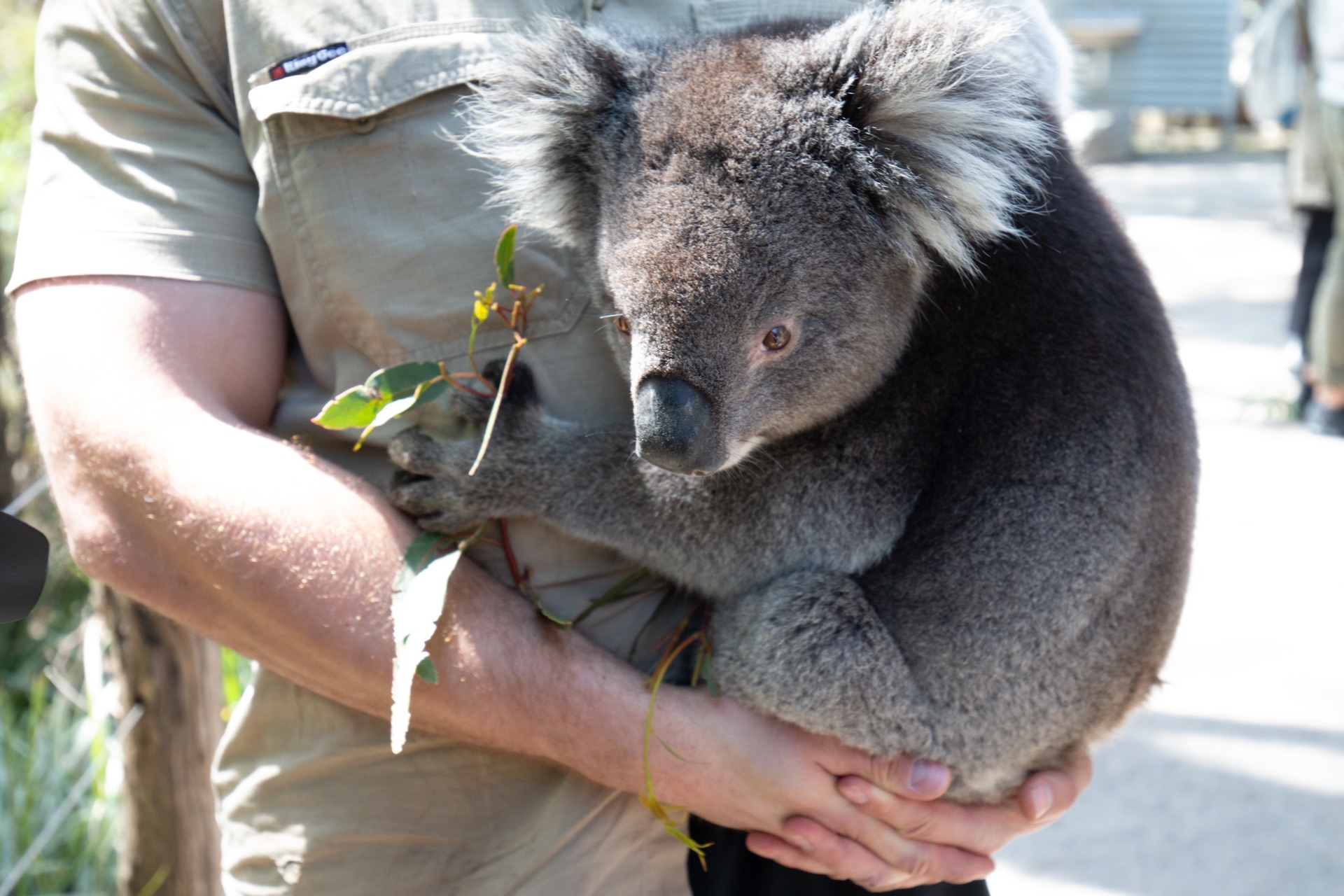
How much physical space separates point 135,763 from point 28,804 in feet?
2.13

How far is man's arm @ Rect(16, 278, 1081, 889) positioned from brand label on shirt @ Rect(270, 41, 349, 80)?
0.30m

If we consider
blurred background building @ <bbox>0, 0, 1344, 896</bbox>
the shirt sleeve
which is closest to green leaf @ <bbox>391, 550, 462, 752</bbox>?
the shirt sleeve

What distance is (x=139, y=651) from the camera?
289 centimetres

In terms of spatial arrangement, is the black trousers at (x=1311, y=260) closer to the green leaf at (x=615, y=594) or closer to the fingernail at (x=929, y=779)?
the fingernail at (x=929, y=779)

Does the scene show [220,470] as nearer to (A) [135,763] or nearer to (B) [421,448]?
(B) [421,448]

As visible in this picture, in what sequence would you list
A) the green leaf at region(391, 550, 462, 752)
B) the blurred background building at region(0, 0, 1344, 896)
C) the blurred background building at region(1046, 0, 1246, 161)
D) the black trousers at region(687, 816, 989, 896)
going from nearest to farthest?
the green leaf at region(391, 550, 462, 752) < the black trousers at region(687, 816, 989, 896) < the blurred background building at region(0, 0, 1344, 896) < the blurred background building at region(1046, 0, 1246, 161)

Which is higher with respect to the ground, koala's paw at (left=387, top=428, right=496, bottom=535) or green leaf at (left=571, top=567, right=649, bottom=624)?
koala's paw at (left=387, top=428, right=496, bottom=535)

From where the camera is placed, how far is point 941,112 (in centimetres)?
150

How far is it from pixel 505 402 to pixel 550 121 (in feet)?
1.39

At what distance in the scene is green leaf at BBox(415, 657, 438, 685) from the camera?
1505mm

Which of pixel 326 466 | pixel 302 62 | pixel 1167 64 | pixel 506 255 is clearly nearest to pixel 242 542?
pixel 326 466

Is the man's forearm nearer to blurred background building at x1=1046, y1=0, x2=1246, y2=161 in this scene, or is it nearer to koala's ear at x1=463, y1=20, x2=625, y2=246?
koala's ear at x1=463, y1=20, x2=625, y2=246

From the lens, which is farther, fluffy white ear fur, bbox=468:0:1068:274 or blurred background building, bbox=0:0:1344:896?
blurred background building, bbox=0:0:1344:896

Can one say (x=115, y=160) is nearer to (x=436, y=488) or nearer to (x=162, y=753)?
(x=436, y=488)
